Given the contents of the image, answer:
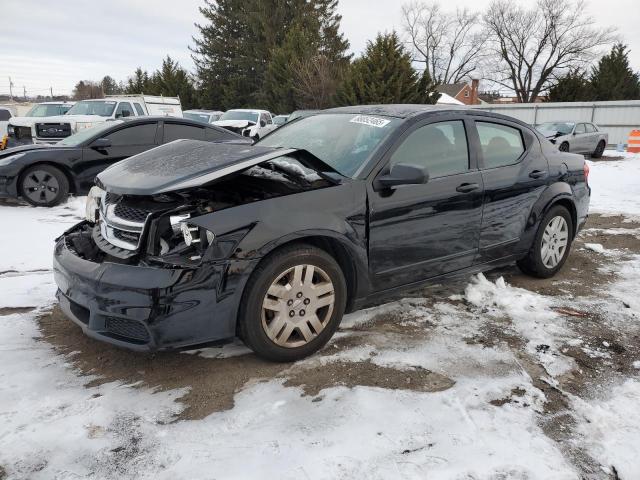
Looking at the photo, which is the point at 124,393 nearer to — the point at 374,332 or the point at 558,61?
the point at 374,332

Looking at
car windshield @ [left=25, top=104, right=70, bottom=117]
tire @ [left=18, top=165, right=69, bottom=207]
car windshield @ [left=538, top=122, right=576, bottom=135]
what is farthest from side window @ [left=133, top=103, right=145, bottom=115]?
car windshield @ [left=538, top=122, right=576, bottom=135]

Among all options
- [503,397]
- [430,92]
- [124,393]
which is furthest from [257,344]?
[430,92]

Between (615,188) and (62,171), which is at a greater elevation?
(62,171)

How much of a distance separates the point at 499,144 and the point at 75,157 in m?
6.47

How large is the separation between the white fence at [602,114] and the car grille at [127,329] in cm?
2481

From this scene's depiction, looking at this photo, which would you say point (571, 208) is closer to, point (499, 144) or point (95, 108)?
point (499, 144)

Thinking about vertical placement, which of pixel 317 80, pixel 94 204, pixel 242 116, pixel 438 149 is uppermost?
pixel 317 80

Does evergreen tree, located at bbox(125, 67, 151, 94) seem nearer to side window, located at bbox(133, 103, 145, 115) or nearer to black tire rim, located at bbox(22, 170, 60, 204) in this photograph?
side window, located at bbox(133, 103, 145, 115)

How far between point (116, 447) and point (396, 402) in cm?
140

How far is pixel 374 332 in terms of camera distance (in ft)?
11.8

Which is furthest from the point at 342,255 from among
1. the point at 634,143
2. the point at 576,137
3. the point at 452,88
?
the point at 452,88

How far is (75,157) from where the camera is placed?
26.0ft

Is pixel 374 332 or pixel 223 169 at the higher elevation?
pixel 223 169

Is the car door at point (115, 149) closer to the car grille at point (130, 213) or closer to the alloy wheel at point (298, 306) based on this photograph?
the car grille at point (130, 213)
